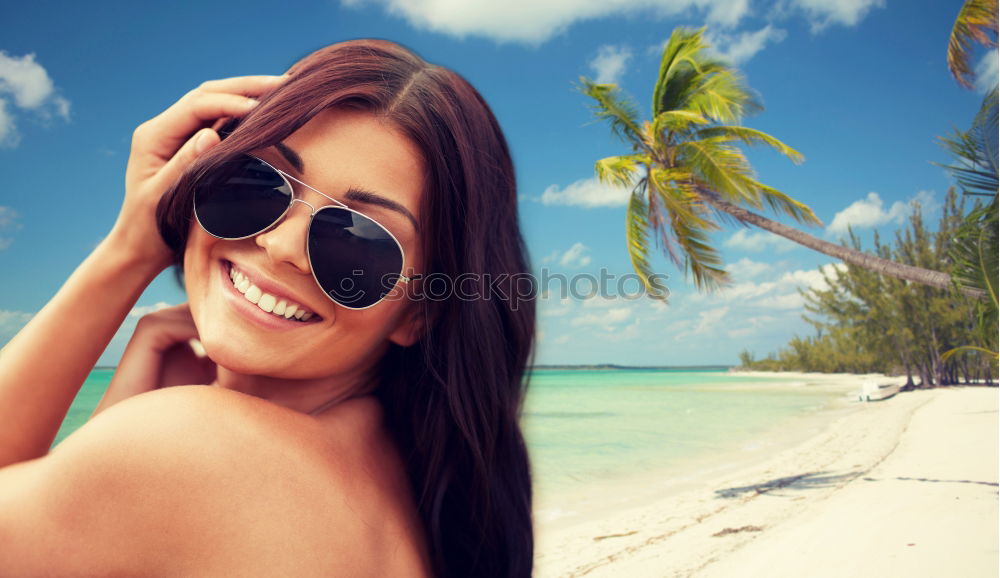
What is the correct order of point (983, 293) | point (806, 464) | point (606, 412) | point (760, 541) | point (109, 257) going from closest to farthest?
point (109, 257), point (760, 541), point (983, 293), point (806, 464), point (606, 412)

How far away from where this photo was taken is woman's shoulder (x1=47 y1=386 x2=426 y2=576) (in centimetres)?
87

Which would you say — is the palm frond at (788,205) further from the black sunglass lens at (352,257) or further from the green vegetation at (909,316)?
the green vegetation at (909,316)

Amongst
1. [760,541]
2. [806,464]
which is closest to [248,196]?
[760,541]

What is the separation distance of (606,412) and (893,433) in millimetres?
13977

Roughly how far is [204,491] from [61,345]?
2.37 ft

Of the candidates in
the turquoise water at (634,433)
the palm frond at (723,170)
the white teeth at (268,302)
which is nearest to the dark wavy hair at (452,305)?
the white teeth at (268,302)

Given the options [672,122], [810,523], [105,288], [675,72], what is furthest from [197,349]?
[675,72]

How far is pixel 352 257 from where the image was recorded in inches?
48.0

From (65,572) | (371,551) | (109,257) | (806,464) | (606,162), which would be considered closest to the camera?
(65,572)

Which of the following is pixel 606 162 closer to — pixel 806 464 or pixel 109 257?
pixel 806 464

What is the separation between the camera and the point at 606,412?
28.3 metres

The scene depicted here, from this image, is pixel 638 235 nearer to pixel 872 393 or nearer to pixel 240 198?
pixel 240 198

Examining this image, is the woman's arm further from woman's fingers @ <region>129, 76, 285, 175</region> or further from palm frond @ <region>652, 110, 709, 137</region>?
palm frond @ <region>652, 110, 709, 137</region>

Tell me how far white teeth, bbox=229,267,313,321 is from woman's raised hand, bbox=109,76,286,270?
1.05 feet
